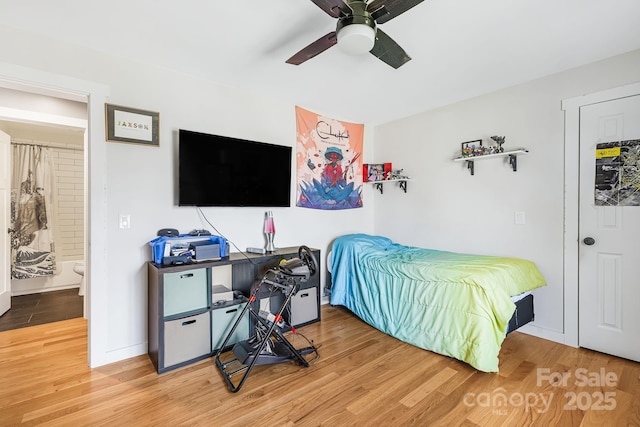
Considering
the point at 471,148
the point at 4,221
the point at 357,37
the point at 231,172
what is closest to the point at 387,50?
the point at 357,37

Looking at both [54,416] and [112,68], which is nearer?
[54,416]

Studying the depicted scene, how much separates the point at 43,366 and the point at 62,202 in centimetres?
320

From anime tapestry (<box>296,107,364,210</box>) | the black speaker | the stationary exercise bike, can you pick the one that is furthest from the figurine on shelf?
the black speaker

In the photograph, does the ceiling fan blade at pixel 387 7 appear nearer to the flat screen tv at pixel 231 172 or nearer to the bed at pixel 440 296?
the flat screen tv at pixel 231 172

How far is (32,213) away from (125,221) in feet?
9.98

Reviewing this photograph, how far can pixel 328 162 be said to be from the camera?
3.64 metres

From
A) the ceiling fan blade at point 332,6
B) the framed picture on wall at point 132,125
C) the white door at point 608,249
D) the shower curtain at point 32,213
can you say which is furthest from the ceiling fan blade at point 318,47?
the shower curtain at point 32,213

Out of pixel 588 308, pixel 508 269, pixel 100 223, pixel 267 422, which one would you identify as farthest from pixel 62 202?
pixel 588 308

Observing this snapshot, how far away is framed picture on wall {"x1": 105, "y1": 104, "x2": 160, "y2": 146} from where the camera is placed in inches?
89.2

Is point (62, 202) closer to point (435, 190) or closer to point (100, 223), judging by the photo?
point (100, 223)

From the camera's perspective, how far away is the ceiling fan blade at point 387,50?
1689 millimetres

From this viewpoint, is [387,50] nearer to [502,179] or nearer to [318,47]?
[318,47]

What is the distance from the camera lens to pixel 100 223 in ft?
7.36

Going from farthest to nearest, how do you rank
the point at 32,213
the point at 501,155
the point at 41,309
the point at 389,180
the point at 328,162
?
the point at 32,213 < the point at 389,180 < the point at 328,162 < the point at 41,309 < the point at 501,155
